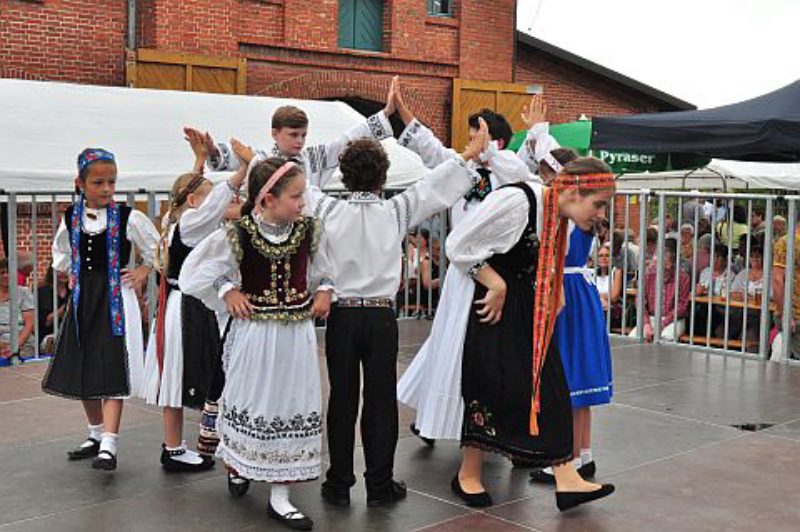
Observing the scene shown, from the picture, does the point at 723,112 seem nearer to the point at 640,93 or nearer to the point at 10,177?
the point at 10,177

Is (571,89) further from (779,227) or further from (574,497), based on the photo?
(574,497)

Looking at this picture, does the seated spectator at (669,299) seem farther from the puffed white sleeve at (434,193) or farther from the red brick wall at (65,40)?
the red brick wall at (65,40)

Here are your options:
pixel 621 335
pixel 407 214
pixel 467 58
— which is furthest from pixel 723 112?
pixel 467 58

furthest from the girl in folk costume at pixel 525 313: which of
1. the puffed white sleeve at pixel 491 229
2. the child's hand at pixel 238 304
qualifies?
the child's hand at pixel 238 304

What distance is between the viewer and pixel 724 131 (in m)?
10.7

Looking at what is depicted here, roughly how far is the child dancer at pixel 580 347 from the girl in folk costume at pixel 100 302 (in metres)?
2.33

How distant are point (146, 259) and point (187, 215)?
0.59 metres

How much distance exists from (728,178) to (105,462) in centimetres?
1501

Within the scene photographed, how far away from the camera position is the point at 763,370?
918 cm

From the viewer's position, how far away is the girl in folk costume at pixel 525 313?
4.99 m

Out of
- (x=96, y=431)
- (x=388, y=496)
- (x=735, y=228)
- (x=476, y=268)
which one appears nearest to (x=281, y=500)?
(x=388, y=496)

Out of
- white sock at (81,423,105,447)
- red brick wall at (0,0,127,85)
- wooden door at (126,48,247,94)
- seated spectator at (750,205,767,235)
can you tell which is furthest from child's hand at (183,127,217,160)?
wooden door at (126,48,247,94)

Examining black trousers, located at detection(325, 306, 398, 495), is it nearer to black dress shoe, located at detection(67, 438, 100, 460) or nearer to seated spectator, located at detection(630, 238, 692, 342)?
black dress shoe, located at detection(67, 438, 100, 460)

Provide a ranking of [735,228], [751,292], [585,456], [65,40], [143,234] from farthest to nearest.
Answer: [65,40] < [735,228] < [751,292] < [143,234] < [585,456]
